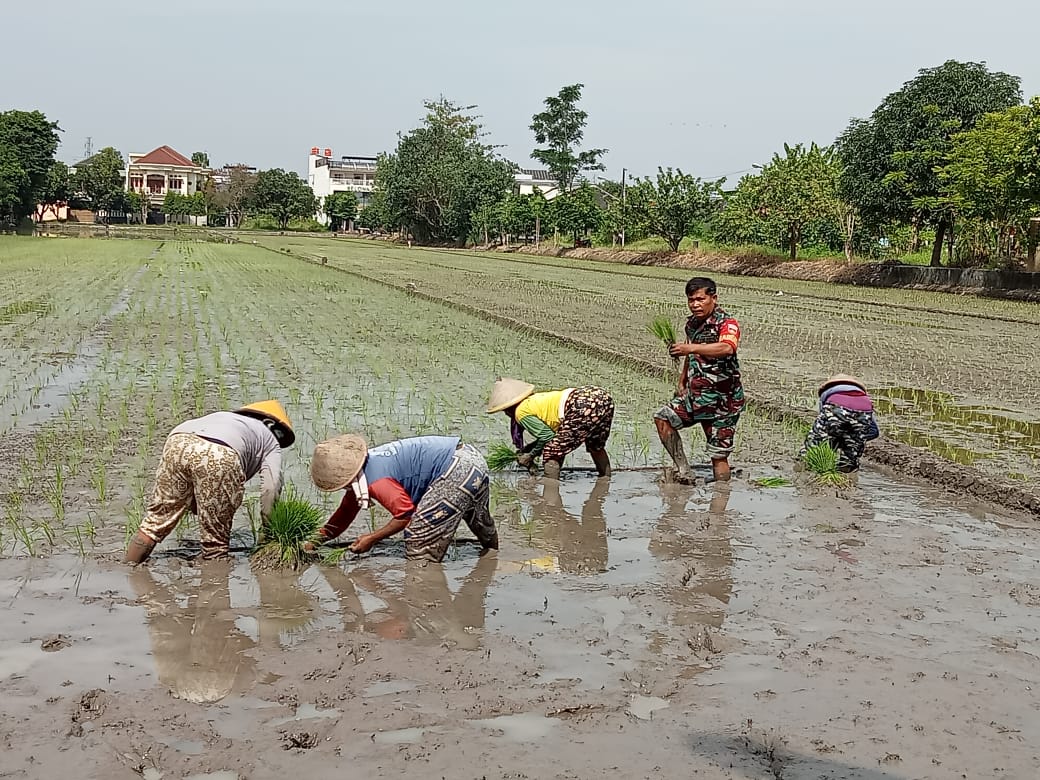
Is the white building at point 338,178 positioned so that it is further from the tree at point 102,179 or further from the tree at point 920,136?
the tree at point 920,136

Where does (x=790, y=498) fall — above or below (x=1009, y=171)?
below

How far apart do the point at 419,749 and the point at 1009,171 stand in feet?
75.5

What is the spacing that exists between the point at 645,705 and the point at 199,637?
1.59 meters

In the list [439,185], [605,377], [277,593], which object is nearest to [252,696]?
[277,593]

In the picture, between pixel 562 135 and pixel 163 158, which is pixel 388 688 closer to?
pixel 562 135

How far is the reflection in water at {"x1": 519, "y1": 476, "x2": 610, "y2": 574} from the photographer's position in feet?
16.3

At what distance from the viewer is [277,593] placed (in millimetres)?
4375

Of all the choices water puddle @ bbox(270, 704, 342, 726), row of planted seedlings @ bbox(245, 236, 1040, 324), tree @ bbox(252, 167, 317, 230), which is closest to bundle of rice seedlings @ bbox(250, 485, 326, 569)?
water puddle @ bbox(270, 704, 342, 726)

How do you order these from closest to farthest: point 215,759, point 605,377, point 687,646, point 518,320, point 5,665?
point 215,759, point 5,665, point 687,646, point 605,377, point 518,320

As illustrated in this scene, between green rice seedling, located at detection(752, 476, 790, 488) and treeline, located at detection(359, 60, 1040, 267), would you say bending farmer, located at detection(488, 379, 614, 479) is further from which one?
treeline, located at detection(359, 60, 1040, 267)

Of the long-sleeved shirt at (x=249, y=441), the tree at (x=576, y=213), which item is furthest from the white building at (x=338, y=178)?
the long-sleeved shirt at (x=249, y=441)

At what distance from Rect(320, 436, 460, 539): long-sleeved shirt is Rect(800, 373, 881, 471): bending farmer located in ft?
9.49

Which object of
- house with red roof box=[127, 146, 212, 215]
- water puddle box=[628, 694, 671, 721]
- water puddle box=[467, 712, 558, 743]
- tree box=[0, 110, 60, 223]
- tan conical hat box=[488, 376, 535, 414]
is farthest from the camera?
house with red roof box=[127, 146, 212, 215]

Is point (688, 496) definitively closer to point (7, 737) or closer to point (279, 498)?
point (279, 498)
